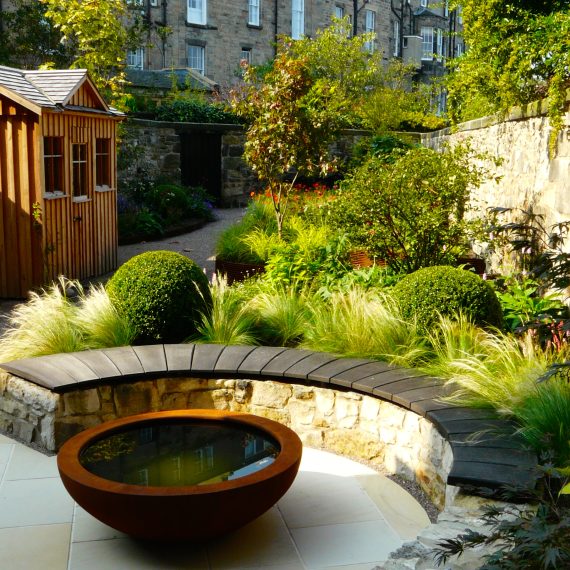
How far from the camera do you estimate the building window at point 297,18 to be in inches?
1204

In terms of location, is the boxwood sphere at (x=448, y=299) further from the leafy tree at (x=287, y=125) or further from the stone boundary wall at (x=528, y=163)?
the leafy tree at (x=287, y=125)

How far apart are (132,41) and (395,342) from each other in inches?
533

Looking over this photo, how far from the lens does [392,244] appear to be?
851 centimetres

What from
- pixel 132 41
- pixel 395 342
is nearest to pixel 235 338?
pixel 395 342

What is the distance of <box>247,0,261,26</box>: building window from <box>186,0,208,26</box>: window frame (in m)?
1.97

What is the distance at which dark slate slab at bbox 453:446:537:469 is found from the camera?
4.06 metres

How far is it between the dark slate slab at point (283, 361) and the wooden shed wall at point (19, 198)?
469cm

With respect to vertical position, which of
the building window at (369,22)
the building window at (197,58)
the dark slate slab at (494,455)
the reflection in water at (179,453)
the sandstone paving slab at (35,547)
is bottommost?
the sandstone paving slab at (35,547)

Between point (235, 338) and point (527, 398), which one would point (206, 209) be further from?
point (527, 398)

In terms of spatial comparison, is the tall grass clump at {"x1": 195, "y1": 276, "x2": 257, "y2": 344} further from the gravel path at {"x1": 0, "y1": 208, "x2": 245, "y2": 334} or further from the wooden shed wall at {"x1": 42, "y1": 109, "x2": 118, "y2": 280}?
the gravel path at {"x1": 0, "y1": 208, "x2": 245, "y2": 334}

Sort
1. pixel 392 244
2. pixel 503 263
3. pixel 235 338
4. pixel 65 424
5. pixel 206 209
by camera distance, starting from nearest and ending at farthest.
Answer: pixel 65 424, pixel 235 338, pixel 392 244, pixel 503 263, pixel 206 209

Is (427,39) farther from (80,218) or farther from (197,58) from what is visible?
(80,218)

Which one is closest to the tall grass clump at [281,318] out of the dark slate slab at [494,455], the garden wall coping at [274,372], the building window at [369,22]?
the garden wall coping at [274,372]

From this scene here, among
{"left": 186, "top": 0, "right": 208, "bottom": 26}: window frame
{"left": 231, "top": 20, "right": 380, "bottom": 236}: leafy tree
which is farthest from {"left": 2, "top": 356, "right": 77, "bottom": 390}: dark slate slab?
{"left": 186, "top": 0, "right": 208, "bottom": 26}: window frame
